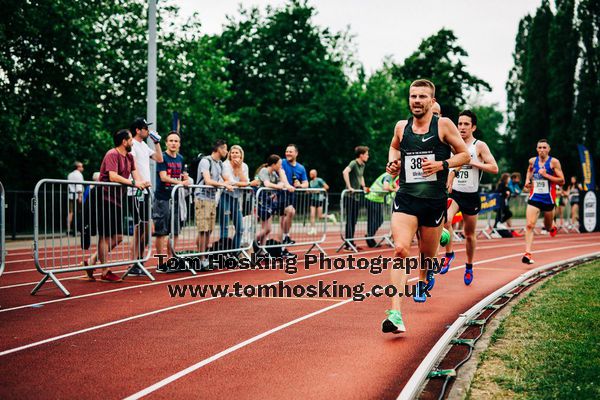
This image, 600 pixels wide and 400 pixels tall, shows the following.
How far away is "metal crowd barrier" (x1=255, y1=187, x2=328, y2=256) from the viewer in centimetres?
1234

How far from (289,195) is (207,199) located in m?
2.39

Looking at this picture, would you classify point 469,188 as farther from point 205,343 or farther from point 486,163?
point 205,343

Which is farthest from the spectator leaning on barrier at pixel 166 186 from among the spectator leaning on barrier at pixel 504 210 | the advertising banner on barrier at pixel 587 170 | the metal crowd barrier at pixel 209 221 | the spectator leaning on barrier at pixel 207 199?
the advertising banner on barrier at pixel 587 170

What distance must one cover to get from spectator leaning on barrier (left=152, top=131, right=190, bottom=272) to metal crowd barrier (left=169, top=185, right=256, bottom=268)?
0.51 ft

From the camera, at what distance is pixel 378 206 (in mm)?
15602

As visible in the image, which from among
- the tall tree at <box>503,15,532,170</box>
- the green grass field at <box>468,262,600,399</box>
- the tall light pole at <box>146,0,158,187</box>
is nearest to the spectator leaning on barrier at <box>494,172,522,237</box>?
the tall light pole at <box>146,0,158,187</box>

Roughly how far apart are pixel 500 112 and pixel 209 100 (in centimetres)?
8888

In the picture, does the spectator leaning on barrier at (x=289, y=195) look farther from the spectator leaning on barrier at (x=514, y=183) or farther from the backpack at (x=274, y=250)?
the spectator leaning on barrier at (x=514, y=183)

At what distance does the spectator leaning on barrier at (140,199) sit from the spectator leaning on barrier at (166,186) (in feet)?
0.59

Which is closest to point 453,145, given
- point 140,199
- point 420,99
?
point 420,99

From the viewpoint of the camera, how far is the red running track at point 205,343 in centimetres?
426

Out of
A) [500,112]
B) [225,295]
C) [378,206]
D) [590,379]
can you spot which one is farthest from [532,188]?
[500,112]

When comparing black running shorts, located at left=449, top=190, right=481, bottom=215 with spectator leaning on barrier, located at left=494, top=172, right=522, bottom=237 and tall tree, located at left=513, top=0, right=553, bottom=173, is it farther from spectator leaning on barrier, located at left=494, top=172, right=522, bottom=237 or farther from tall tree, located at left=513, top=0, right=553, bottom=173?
tall tree, located at left=513, top=0, right=553, bottom=173

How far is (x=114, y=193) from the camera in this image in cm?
921
